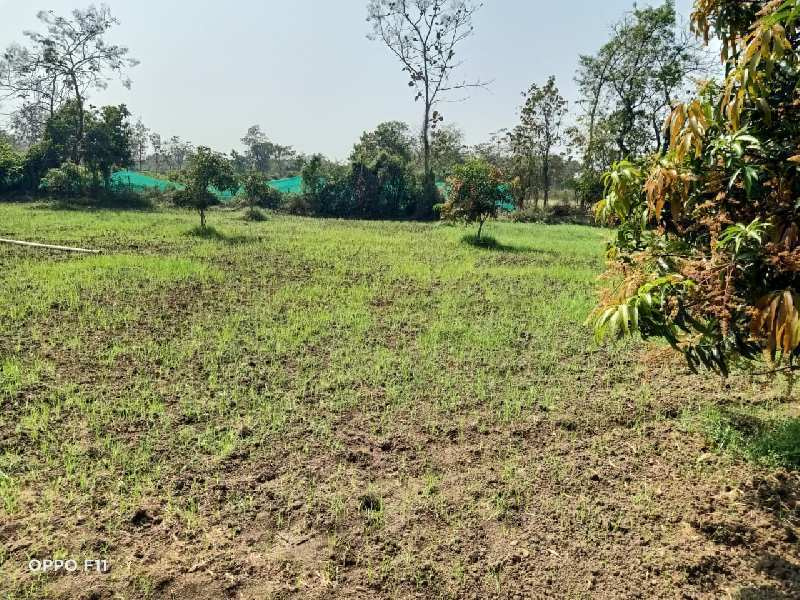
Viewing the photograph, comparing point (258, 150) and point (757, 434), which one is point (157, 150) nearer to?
point (258, 150)

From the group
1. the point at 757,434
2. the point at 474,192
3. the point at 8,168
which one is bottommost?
the point at 757,434

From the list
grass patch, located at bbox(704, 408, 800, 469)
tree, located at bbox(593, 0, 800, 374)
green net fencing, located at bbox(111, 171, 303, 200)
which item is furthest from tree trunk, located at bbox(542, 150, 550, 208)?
tree, located at bbox(593, 0, 800, 374)

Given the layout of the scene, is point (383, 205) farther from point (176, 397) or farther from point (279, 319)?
point (176, 397)

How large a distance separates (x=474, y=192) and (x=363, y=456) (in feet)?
35.7

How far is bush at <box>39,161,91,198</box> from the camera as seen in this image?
20.0m

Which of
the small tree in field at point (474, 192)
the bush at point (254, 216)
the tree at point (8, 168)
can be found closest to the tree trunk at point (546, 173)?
the small tree in field at point (474, 192)

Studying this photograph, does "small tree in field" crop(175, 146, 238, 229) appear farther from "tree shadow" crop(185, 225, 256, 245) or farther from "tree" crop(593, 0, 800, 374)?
"tree" crop(593, 0, 800, 374)

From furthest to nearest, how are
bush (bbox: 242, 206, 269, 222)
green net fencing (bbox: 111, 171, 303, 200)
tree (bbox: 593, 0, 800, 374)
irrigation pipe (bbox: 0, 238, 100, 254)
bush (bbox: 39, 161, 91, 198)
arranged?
green net fencing (bbox: 111, 171, 303, 200) → bush (bbox: 39, 161, 91, 198) → bush (bbox: 242, 206, 269, 222) → irrigation pipe (bbox: 0, 238, 100, 254) → tree (bbox: 593, 0, 800, 374)

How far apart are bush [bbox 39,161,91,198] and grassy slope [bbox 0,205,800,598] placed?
593 inches

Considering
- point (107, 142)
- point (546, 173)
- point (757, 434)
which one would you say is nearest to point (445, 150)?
point (546, 173)

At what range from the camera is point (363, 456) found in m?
3.85

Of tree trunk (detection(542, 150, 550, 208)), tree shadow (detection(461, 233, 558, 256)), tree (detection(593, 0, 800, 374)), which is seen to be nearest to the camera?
tree (detection(593, 0, 800, 374))

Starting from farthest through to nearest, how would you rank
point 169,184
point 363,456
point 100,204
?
1. point 169,184
2. point 100,204
3. point 363,456

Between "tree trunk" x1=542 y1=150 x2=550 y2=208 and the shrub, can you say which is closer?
the shrub
